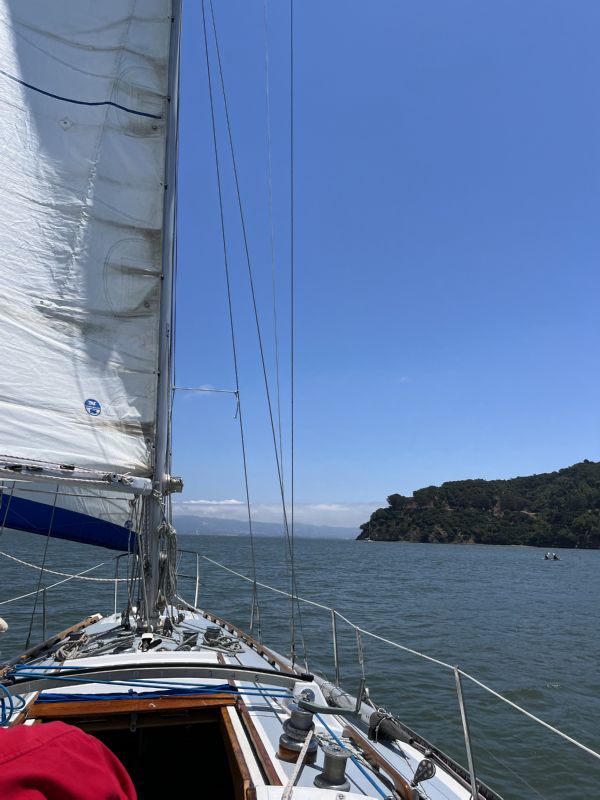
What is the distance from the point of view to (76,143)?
16.7ft

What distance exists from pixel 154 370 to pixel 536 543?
114261 millimetres

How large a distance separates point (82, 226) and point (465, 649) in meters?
12.0

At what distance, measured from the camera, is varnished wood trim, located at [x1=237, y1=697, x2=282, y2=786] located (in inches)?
108

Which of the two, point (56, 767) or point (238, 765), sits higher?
point (56, 767)

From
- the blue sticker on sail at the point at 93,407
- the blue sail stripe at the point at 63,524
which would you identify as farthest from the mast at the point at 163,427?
the blue sail stripe at the point at 63,524

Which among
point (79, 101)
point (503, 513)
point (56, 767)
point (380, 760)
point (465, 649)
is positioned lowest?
point (465, 649)

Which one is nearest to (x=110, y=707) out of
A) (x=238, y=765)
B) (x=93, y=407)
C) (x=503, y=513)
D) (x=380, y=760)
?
(x=238, y=765)

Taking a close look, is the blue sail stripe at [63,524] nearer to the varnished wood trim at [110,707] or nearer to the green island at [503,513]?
the varnished wood trim at [110,707]

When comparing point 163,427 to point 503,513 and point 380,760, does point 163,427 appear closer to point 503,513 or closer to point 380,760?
point 380,760

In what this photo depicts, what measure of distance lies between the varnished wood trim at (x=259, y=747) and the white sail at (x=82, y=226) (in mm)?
2270

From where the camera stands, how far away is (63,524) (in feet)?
19.9

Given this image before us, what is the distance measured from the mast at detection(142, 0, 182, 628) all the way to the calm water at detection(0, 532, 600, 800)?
15.0ft

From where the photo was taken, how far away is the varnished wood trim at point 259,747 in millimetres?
2748

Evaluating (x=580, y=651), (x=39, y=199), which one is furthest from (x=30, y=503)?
(x=580, y=651)
